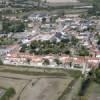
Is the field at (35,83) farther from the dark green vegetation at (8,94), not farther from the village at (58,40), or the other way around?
Answer: the village at (58,40)

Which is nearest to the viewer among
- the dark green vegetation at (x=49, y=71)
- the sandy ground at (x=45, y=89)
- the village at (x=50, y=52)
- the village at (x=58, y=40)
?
the sandy ground at (x=45, y=89)

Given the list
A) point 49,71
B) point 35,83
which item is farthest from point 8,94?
point 49,71

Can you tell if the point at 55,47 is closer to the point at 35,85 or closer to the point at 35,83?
the point at 35,83

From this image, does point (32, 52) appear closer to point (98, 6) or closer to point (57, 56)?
point (57, 56)

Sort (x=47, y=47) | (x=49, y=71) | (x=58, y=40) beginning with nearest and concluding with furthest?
(x=49, y=71) < (x=47, y=47) < (x=58, y=40)

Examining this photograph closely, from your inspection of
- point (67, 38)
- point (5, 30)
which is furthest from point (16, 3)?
point (67, 38)

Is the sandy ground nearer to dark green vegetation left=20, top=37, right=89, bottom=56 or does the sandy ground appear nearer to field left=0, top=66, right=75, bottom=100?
field left=0, top=66, right=75, bottom=100

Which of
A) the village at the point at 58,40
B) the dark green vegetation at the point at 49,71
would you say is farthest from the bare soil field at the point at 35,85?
the village at the point at 58,40

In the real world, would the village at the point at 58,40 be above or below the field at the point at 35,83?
above
